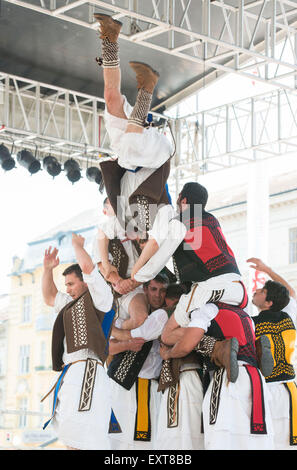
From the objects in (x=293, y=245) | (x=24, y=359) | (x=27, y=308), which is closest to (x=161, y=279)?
(x=293, y=245)

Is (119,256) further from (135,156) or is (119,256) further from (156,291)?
(135,156)

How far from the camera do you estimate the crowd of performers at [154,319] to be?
10.2 ft

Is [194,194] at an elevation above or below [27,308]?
below

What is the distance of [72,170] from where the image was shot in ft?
31.2

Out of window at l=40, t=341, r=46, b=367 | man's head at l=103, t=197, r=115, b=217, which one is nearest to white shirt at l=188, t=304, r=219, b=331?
man's head at l=103, t=197, r=115, b=217

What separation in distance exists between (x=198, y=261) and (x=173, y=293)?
0.43 metres

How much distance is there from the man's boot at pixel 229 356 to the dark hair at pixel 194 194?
637 mm

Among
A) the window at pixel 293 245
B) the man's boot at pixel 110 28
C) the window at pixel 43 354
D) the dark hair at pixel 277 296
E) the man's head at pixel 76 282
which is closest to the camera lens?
the man's boot at pixel 110 28

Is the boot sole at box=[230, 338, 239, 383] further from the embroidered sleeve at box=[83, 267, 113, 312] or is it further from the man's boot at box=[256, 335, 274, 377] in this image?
the embroidered sleeve at box=[83, 267, 113, 312]

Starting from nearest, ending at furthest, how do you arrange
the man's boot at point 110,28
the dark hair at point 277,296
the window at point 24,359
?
1. the man's boot at point 110,28
2. the dark hair at point 277,296
3. the window at point 24,359

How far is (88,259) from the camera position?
10.3 ft

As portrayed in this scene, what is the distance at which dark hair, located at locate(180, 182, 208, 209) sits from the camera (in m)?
3.34

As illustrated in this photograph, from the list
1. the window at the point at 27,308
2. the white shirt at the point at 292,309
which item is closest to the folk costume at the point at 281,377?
the white shirt at the point at 292,309

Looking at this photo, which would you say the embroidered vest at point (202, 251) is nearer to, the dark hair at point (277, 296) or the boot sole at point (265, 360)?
the boot sole at point (265, 360)
